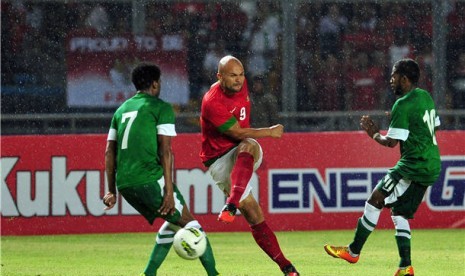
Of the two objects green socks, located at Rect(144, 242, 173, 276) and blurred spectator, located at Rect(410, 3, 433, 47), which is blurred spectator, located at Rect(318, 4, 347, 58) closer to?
blurred spectator, located at Rect(410, 3, 433, 47)

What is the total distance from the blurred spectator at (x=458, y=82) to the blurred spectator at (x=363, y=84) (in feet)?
3.46

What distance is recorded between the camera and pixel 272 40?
18.7 metres

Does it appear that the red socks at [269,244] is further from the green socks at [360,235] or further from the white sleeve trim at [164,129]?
the white sleeve trim at [164,129]

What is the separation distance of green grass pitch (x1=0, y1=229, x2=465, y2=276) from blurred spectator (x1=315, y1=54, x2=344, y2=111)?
3.05m

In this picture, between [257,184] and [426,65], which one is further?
[426,65]

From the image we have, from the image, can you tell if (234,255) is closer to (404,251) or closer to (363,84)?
(404,251)

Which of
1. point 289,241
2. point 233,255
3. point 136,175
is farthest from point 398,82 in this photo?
point 289,241

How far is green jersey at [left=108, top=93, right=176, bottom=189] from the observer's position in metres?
9.45

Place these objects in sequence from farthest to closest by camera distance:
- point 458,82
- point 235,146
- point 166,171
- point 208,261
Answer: point 458,82
point 235,146
point 208,261
point 166,171

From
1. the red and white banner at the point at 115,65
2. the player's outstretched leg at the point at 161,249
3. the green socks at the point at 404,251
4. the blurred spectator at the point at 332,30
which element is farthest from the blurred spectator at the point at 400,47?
the player's outstretched leg at the point at 161,249

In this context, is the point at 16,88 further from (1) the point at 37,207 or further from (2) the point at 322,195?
(2) the point at 322,195

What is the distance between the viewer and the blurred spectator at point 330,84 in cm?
1867

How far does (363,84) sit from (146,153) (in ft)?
31.8

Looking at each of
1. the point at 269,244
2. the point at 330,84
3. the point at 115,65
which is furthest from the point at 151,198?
the point at 330,84
